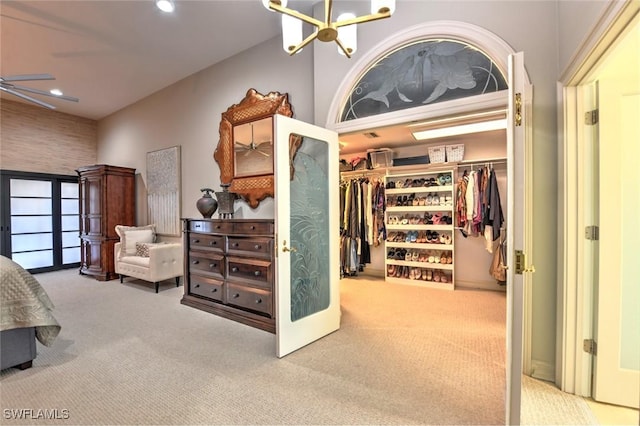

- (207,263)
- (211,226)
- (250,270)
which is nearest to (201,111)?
(211,226)

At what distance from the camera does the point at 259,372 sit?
83.2 inches

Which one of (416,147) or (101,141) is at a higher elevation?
(101,141)

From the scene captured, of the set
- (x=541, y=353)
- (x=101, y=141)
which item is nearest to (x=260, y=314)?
(x=541, y=353)

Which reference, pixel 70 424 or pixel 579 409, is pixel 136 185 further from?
pixel 579 409

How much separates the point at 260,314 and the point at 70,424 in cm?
158

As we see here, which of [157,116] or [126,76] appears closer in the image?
[126,76]

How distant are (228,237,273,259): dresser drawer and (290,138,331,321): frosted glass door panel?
0.45 m

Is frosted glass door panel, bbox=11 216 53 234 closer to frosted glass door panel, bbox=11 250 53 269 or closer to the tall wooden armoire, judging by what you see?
frosted glass door panel, bbox=11 250 53 269

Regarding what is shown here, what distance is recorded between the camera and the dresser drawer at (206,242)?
334 centimetres

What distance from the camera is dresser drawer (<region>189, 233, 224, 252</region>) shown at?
3.34 metres

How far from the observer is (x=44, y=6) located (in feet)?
9.57

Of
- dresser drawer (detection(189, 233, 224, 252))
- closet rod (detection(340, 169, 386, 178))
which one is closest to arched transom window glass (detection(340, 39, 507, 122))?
dresser drawer (detection(189, 233, 224, 252))

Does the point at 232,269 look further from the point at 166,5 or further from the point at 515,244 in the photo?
the point at 166,5

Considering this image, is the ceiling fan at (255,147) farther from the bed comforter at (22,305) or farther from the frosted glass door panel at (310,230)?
the bed comforter at (22,305)
